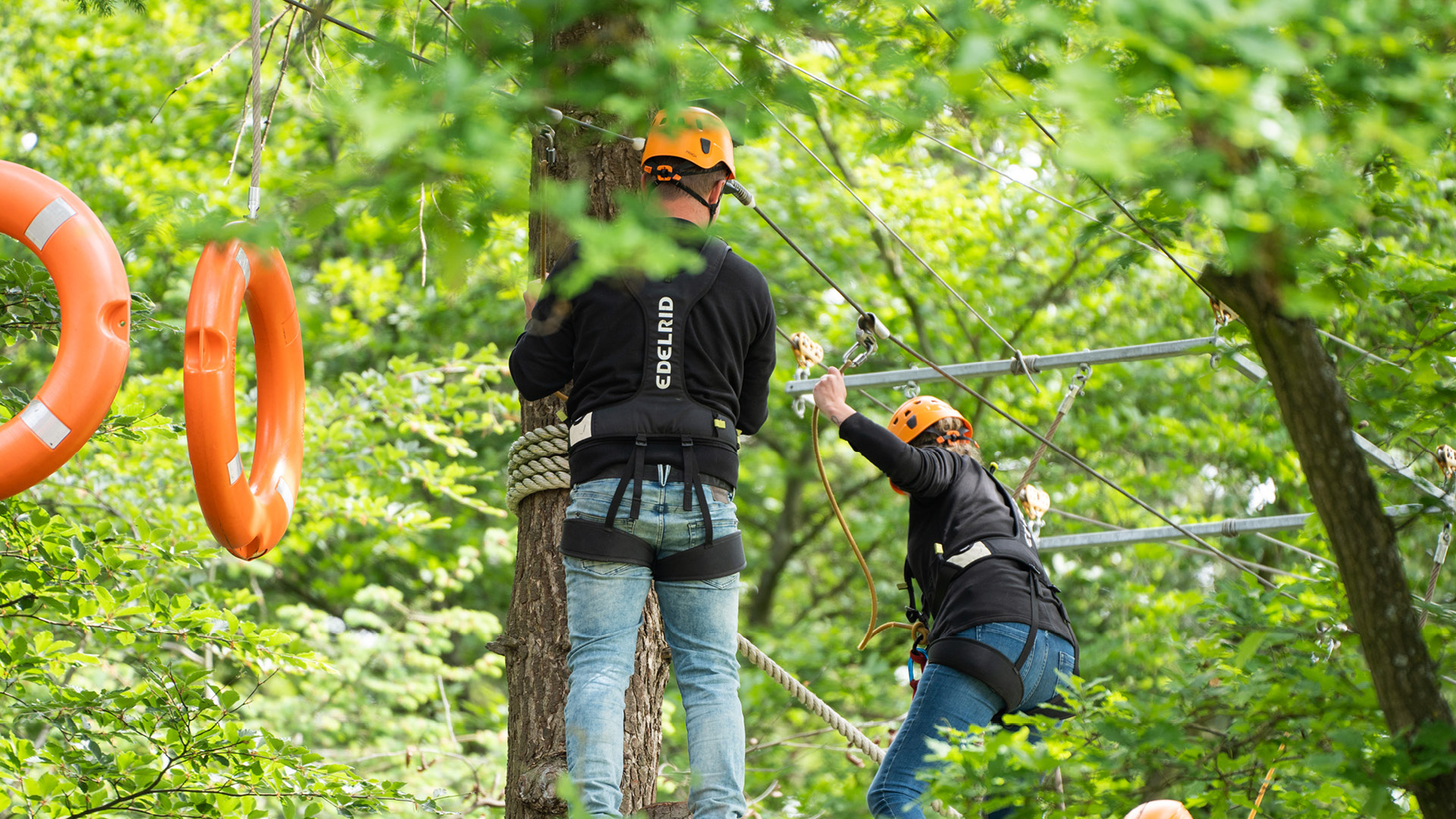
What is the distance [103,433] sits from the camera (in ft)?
12.1

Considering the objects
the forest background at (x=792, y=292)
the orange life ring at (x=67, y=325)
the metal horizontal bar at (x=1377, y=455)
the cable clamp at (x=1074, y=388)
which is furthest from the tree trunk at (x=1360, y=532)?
the orange life ring at (x=67, y=325)

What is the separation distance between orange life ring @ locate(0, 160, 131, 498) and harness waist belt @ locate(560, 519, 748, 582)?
4.02ft

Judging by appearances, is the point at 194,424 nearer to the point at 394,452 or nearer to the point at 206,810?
the point at 206,810

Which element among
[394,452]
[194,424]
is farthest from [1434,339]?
[394,452]

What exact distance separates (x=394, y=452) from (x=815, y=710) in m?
3.66

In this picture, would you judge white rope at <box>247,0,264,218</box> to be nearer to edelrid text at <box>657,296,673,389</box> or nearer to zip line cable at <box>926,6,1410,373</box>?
edelrid text at <box>657,296,673,389</box>

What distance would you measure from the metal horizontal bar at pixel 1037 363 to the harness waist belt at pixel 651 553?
1.51m

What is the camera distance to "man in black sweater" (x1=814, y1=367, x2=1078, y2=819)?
10.8 ft

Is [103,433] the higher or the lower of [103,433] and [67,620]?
the higher

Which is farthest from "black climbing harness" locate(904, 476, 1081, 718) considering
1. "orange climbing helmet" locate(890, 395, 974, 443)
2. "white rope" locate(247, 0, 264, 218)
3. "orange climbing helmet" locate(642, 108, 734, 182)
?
"white rope" locate(247, 0, 264, 218)

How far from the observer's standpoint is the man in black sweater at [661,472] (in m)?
2.64

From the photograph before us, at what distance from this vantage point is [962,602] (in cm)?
342

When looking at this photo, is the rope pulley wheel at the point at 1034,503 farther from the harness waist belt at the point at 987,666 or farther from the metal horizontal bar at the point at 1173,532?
the harness waist belt at the point at 987,666

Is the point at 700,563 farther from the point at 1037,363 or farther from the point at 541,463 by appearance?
the point at 1037,363
